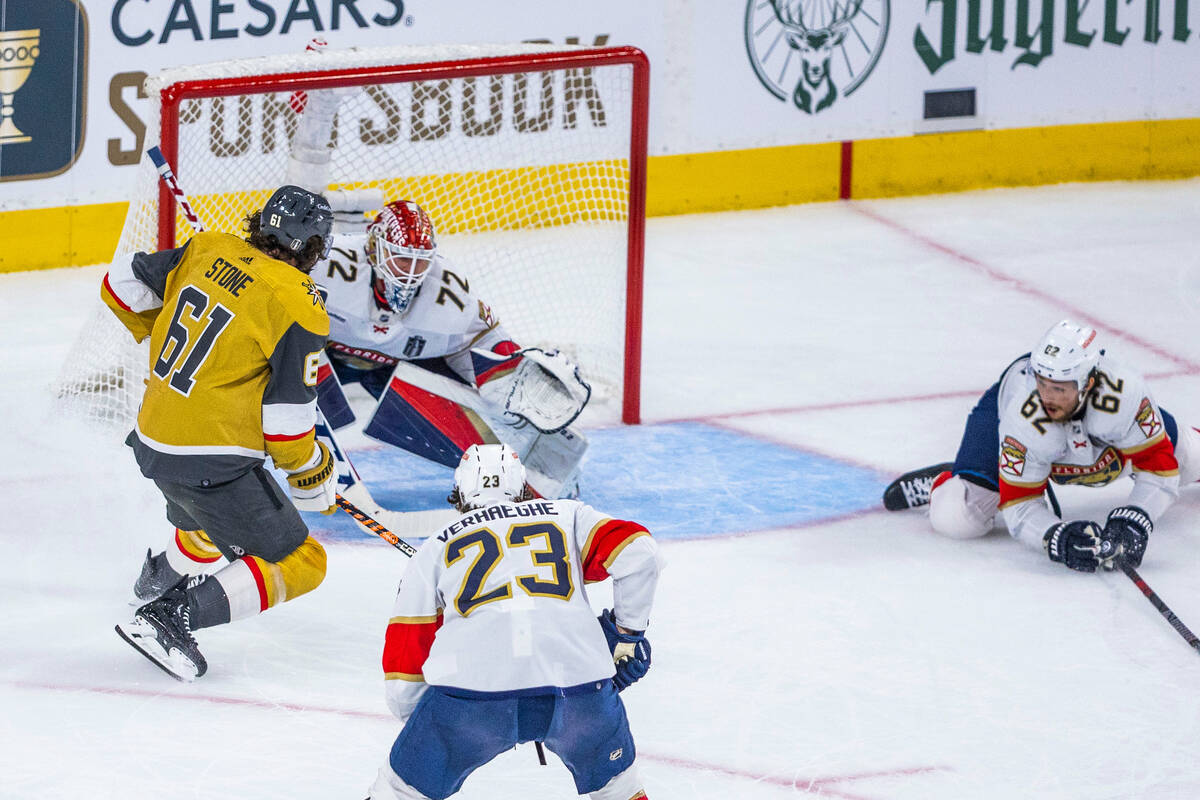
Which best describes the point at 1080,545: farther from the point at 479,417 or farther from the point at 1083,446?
the point at 479,417

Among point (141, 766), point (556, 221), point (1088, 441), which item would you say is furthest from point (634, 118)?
point (141, 766)

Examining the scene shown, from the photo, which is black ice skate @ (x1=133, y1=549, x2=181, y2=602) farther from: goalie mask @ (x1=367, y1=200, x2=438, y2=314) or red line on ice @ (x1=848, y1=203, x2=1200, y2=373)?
red line on ice @ (x1=848, y1=203, x2=1200, y2=373)

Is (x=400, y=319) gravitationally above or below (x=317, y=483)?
above

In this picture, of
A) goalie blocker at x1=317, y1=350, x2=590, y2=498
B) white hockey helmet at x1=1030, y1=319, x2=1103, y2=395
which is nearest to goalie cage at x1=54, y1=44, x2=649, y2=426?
goalie blocker at x1=317, y1=350, x2=590, y2=498

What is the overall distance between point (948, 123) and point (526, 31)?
6.53 feet

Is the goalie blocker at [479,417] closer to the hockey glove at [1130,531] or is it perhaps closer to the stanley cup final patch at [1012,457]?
the stanley cup final patch at [1012,457]

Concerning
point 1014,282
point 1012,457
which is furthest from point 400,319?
point 1014,282

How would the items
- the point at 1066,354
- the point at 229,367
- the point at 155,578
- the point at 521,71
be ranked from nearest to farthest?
the point at 229,367 → the point at 155,578 → the point at 1066,354 → the point at 521,71

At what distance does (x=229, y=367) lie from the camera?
3904 mm

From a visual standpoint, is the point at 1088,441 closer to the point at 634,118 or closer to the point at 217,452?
the point at 634,118

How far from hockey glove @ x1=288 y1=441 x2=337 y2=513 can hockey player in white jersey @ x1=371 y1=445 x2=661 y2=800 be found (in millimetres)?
897

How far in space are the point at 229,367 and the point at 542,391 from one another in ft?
4.88

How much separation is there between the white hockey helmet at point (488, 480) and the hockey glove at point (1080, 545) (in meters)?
2.03

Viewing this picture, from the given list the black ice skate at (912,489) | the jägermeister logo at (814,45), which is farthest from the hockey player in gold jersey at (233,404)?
the jägermeister logo at (814,45)
